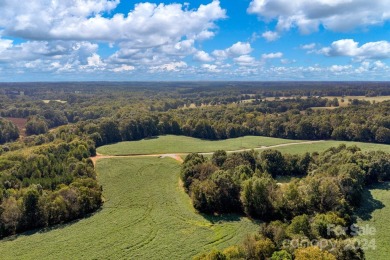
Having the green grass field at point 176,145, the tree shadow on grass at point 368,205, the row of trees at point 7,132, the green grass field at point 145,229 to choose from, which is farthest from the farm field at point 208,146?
the row of trees at point 7,132

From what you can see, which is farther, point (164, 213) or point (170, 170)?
point (170, 170)

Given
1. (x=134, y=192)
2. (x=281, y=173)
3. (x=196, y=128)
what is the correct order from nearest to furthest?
(x=134, y=192) → (x=281, y=173) → (x=196, y=128)

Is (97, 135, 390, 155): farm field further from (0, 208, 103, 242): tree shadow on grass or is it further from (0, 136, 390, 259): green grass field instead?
(0, 208, 103, 242): tree shadow on grass

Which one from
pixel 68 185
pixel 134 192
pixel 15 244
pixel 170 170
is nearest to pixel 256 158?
pixel 170 170

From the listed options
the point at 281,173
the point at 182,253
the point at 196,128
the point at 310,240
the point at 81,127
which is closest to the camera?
the point at 310,240

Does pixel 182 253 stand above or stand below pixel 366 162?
below

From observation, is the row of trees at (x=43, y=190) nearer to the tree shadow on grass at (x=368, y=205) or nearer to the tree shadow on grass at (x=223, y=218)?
the tree shadow on grass at (x=223, y=218)

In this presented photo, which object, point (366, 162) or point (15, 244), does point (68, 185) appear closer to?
point (15, 244)
